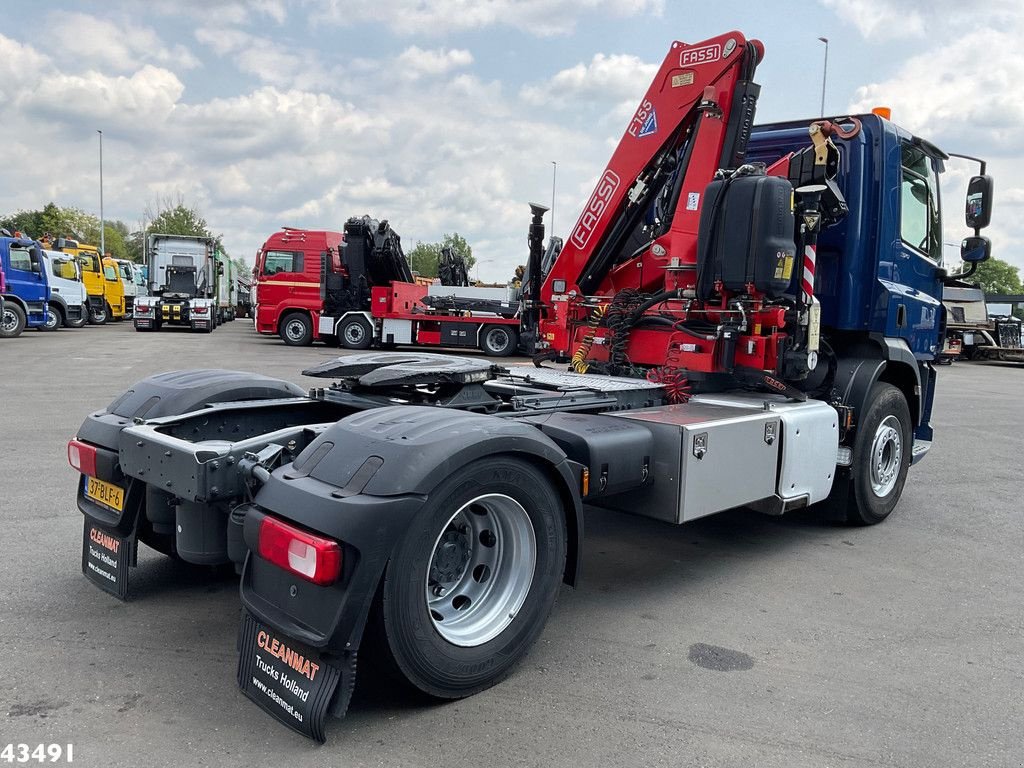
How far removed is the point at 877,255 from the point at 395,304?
17211 mm

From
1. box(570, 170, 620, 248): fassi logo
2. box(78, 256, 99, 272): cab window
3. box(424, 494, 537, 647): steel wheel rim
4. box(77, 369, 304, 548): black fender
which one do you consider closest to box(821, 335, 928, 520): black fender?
box(570, 170, 620, 248): fassi logo

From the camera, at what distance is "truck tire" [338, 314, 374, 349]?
73.8ft

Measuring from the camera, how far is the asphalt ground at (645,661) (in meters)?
2.81

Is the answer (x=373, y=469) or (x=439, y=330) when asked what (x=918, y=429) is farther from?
(x=439, y=330)

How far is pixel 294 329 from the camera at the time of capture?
77.3 feet

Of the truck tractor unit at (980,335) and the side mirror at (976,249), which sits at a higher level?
the side mirror at (976,249)

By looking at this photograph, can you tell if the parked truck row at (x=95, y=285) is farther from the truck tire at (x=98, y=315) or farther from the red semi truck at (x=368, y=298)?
the red semi truck at (x=368, y=298)

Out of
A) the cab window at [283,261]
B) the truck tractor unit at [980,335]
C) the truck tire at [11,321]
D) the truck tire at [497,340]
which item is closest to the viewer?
the truck tire at [497,340]

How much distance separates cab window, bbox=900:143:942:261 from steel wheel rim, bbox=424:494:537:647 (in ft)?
13.8

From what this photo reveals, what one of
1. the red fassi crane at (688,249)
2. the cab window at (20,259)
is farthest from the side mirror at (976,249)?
the cab window at (20,259)

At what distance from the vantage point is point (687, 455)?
3.92m

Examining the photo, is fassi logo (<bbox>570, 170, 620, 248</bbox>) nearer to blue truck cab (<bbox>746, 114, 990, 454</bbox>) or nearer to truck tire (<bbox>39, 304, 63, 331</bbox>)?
blue truck cab (<bbox>746, 114, 990, 454</bbox>)

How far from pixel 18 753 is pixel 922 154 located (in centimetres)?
667

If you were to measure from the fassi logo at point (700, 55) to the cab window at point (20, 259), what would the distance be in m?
22.6
